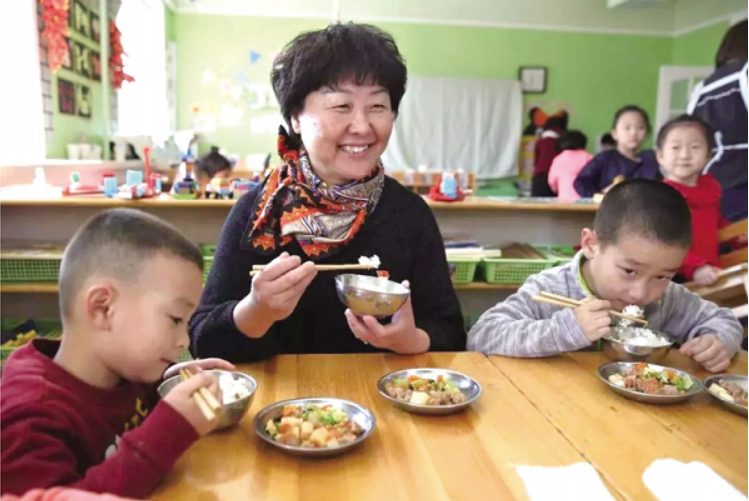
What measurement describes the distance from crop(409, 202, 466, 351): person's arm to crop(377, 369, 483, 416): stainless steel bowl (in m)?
0.34

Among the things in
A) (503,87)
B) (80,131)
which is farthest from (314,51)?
(503,87)

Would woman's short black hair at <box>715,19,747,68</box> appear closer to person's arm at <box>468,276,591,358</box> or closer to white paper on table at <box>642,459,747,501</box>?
person's arm at <box>468,276,591,358</box>

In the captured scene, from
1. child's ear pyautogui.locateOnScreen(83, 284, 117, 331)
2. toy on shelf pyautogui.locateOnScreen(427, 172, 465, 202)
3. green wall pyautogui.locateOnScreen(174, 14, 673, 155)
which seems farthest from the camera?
green wall pyautogui.locateOnScreen(174, 14, 673, 155)

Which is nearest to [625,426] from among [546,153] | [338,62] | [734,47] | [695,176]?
[338,62]

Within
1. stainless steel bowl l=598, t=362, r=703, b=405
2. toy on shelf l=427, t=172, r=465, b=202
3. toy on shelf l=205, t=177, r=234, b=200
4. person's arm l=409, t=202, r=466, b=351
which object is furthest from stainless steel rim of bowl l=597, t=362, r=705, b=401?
toy on shelf l=205, t=177, r=234, b=200

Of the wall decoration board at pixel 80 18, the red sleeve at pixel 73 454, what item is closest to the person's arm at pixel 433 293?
the red sleeve at pixel 73 454

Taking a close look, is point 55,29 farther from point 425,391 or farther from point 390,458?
point 390,458

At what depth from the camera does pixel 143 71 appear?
664cm

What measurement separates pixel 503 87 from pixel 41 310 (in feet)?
19.5

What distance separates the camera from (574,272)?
5.75 ft

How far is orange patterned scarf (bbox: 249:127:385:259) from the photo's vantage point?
1.65 metres

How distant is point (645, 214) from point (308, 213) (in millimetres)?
858

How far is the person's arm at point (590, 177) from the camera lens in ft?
13.3

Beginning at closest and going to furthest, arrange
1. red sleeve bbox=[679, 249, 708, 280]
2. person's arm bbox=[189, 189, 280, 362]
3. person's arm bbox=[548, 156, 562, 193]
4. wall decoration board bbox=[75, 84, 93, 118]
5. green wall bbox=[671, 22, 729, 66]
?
person's arm bbox=[189, 189, 280, 362] → red sleeve bbox=[679, 249, 708, 280] → wall decoration board bbox=[75, 84, 93, 118] → person's arm bbox=[548, 156, 562, 193] → green wall bbox=[671, 22, 729, 66]
